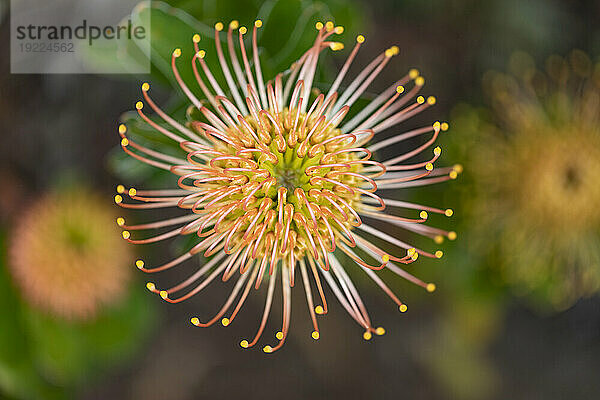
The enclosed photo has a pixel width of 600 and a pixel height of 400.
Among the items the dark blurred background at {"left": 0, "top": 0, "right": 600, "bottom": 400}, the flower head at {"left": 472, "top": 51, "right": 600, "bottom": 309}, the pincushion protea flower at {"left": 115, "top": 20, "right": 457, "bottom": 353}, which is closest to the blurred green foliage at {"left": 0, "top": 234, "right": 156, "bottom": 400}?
the dark blurred background at {"left": 0, "top": 0, "right": 600, "bottom": 400}

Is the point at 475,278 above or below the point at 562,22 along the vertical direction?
below

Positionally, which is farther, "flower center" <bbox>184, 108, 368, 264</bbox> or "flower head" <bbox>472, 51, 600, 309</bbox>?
"flower head" <bbox>472, 51, 600, 309</bbox>

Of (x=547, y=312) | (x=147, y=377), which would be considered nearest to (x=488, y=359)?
(x=547, y=312)

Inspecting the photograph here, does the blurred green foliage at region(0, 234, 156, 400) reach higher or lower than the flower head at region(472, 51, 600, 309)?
lower

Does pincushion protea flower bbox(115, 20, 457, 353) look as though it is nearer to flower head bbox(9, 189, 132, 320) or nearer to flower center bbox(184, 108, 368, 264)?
flower center bbox(184, 108, 368, 264)

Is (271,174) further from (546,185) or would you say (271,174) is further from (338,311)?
(338,311)

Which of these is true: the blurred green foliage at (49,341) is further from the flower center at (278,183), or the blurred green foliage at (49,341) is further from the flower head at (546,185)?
the flower head at (546,185)

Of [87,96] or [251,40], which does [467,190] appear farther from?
[87,96]
